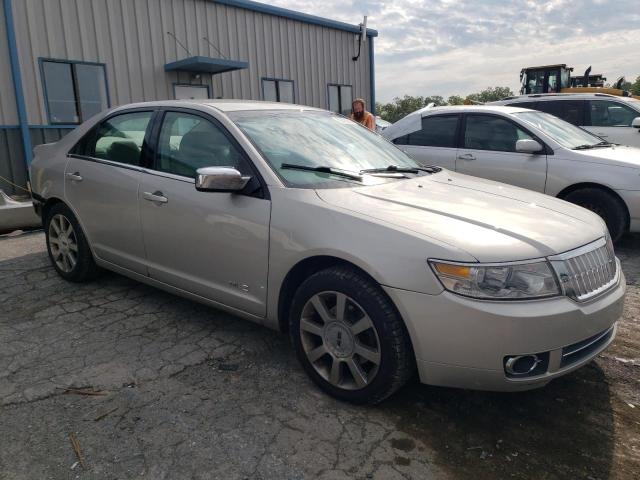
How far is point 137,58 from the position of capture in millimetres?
10930

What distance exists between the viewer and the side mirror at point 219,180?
2.83 meters

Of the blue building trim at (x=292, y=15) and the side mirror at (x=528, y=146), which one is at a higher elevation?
the blue building trim at (x=292, y=15)

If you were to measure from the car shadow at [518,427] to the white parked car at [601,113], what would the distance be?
6950 mm

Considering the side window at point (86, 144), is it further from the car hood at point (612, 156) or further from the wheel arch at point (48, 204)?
the car hood at point (612, 156)

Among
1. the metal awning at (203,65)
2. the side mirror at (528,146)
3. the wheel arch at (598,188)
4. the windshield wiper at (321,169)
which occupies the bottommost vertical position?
the wheel arch at (598,188)

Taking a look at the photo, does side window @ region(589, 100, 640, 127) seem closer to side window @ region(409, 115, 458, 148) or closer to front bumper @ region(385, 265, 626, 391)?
side window @ region(409, 115, 458, 148)

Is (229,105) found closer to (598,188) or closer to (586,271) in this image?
(586,271)

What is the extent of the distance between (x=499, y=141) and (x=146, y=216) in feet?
14.7

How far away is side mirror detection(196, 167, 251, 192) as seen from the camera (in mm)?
2826

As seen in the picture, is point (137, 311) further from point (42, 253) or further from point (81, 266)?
point (42, 253)

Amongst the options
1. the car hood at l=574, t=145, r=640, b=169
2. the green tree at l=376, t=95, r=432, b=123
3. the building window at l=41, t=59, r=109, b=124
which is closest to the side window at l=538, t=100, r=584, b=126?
the car hood at l=574, t=145, r=640, b=169

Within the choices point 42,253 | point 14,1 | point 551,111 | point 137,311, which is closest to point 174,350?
point 137,311

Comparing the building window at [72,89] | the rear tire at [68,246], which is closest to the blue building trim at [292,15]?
the building window at [72,89]

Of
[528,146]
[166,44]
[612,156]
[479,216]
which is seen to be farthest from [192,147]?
[166,44]
